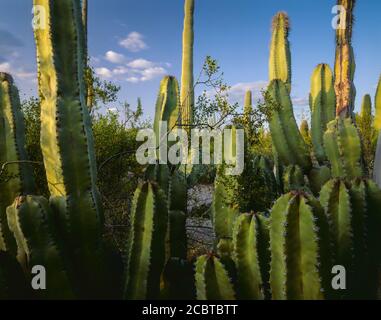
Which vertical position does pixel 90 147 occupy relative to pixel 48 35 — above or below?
below

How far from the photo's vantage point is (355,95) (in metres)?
8.25

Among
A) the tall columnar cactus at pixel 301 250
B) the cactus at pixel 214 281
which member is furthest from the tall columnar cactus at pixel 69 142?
the tall columnar cactus at pixel 301 250

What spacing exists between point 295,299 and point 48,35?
279cm

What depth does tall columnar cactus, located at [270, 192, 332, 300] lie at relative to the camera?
2.92 meters

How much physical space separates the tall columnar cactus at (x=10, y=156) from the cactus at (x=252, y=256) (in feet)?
6.80

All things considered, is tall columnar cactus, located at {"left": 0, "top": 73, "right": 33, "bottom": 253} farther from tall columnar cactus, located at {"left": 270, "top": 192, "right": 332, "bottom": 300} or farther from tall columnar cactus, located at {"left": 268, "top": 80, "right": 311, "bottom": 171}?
tall columnar cactus, located at {"left": 268, "top": 80, "right": 311, "bottom": 171}

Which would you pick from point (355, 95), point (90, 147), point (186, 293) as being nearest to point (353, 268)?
point (186, 293)

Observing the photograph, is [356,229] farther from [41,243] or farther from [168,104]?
[168,104]

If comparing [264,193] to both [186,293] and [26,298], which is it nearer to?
[186,293]

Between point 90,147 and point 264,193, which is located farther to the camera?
point 264,193

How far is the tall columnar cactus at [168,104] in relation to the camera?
5375mm

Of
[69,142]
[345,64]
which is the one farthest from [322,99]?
[69,142]

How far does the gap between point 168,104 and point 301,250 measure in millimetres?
2989
